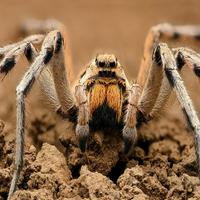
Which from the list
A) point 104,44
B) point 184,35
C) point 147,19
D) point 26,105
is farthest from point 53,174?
point 147,19

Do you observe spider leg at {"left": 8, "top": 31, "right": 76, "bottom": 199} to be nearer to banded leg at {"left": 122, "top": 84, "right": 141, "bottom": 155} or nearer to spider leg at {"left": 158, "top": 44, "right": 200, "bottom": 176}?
banded leg at {"left": 122, "top": 84, "right": 141, "bottom": 155}

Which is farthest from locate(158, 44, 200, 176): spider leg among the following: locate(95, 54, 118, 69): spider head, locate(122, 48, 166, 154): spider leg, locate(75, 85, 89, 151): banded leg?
locate(75, 85, 89, 151): banded leg

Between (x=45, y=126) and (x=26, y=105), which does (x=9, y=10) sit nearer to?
(x=45, y=126)

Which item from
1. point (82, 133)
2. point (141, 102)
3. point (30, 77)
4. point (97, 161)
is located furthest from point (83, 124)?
point (141, 102)

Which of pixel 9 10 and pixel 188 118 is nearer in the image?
pixel 188 118

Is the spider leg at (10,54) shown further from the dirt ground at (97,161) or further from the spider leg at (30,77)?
the dirt ground at (97,161)

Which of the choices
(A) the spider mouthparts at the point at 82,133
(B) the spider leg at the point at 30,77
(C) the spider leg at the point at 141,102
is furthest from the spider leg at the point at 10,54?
(C) the spider leg at the point at 141,102

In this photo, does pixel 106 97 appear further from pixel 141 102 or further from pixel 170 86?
pixel 170 86
